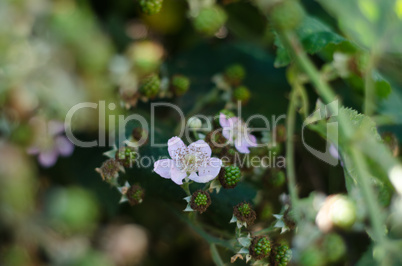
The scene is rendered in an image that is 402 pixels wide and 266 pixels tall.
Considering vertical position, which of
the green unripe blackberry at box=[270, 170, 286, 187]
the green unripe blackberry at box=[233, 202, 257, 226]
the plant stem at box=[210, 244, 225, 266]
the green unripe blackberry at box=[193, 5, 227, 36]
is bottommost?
the plant stem at box=[210, 244, 225, 266]

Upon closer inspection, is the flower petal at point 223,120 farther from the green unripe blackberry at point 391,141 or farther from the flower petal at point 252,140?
the green unripe blackberry at point 391,141

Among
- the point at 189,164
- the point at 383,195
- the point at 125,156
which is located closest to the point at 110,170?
the point at 125,156

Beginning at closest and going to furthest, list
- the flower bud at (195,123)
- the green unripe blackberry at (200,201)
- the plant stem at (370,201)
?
the plant stem at (370,201) → the green unripe blackberry at (200,201) → the flower bud at (195,123)

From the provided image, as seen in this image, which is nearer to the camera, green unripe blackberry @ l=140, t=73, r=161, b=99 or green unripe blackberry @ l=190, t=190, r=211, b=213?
green unripe blackberry @ l=190, t=190, r=211, b=213

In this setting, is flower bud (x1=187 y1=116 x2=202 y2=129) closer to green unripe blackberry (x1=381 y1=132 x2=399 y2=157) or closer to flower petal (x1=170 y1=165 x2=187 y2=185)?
flower petal (x1=170 y1=165 x2=187 y2=185)

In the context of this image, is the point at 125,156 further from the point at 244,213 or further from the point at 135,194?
the point at 244,213

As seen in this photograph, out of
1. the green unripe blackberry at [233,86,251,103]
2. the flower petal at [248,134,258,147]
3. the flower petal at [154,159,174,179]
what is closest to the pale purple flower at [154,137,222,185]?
the flower petal at [154,159,174,179]

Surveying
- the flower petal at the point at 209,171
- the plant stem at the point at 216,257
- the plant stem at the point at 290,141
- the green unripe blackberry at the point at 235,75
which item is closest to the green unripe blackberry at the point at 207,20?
the green unripe blackberry at the point at 235,75
